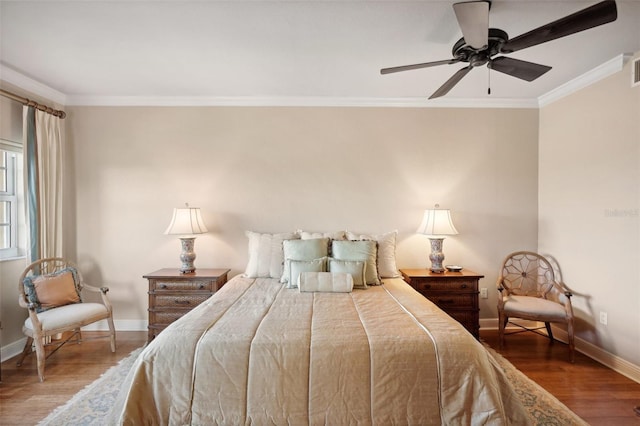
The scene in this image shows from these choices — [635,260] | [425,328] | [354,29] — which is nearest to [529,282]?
[635,260]

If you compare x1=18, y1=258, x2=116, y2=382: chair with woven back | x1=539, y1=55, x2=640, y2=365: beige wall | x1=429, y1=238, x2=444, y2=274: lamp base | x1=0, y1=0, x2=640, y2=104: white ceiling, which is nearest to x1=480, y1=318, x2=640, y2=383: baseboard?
x1=539, y1=55, x2=640, y2=365: beige wall

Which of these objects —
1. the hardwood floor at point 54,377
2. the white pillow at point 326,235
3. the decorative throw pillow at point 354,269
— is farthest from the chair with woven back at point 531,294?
the hardwood floor at point 54,377

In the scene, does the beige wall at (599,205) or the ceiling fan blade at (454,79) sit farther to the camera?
the beige wall at (599,205)

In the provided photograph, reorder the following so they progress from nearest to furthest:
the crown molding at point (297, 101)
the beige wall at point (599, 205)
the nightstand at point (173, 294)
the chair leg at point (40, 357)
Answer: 1. the chair leg at point (40, 357)
2. the beige wall at point (599, 205)
3. the nightstand at point (173, 294)
4. the crown molding at point (297, 101)

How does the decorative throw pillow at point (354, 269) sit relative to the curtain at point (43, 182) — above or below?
below

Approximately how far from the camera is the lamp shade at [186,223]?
10.8 ft

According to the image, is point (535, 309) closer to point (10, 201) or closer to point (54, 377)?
point (54, 377)

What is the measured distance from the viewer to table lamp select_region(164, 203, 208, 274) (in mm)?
3293

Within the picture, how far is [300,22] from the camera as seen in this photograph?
2182 mm

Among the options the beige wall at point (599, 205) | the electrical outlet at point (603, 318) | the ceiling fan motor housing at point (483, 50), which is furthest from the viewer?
the electrical outlet at point (603, 318)

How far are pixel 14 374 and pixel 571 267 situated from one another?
5.46 m

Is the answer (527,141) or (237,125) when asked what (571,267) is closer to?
(527,141)

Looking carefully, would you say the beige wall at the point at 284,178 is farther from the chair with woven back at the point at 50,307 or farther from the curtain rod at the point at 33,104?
the chair with woven back at the point at 50,307

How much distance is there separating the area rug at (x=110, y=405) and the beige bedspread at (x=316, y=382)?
0.51 metres
